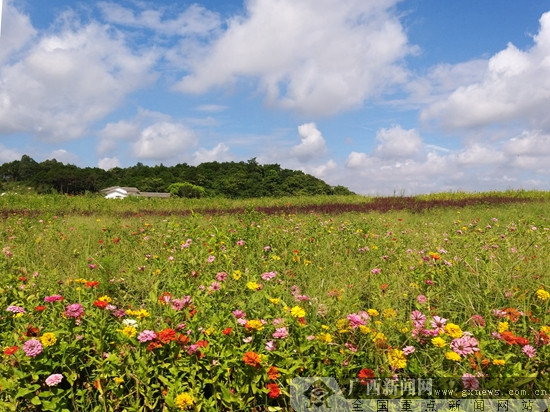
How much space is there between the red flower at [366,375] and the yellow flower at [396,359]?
0.13 meters

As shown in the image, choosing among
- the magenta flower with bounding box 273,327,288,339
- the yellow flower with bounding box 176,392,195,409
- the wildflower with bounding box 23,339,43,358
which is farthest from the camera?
the magenta flower with bounding box 273,327,288,339

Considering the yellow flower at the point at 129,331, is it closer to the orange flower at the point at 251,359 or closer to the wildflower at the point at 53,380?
the wildflower at the point at 53,380

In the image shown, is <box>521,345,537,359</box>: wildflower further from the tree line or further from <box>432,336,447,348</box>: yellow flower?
the tree line

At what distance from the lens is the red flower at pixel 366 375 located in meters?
1.75

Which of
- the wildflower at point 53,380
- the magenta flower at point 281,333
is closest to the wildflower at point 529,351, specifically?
the magenta flower at point 281,333

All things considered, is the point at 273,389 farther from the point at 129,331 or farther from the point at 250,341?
the point at 129,331

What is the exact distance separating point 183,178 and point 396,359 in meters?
67.2

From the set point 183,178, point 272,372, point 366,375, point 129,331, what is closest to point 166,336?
point 129,331

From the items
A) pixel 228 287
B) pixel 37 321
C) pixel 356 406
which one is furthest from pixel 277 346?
pixel 37 321

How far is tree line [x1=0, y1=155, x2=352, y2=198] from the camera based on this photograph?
189 feet

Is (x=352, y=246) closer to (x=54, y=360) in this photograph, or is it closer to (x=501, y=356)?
(x=501, y=356)

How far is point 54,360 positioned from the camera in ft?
6.64

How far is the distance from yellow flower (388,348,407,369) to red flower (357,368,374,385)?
13 cm

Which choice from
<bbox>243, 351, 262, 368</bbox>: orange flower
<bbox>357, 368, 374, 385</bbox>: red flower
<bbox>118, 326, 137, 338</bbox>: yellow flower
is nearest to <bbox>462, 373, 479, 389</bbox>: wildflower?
<bbox>357, 368, 374, 385</bbox>: red flower
